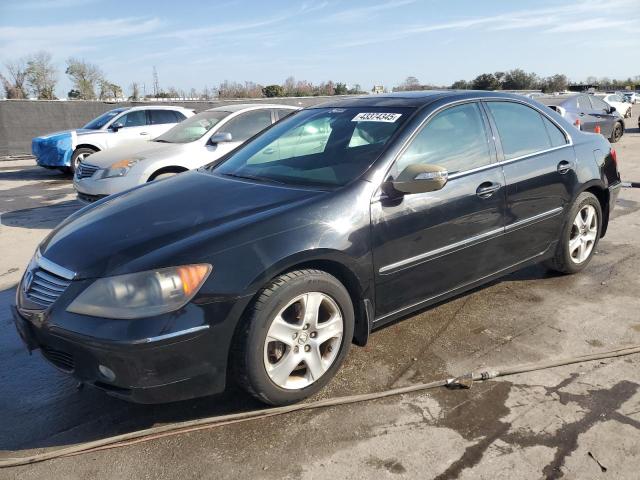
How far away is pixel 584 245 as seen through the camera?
4672 mm

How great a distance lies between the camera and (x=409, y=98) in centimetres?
379

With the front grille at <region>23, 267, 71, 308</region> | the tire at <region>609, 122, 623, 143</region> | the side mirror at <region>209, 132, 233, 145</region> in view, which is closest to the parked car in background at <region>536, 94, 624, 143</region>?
the tire at <region>609, 122, 623, 143</region>

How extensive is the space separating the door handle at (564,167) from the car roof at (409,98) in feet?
2.00

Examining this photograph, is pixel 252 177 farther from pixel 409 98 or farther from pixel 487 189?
pixel 487 189

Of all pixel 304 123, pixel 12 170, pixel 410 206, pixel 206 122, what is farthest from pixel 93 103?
pixel 410 206

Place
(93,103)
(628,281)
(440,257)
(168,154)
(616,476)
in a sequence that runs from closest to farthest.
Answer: (616,476), (440,257), (628,281), (168,154), (93,103)

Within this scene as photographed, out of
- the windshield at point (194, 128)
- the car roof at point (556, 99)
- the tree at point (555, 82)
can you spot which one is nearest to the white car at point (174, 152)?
the windshield at point (194, 128)

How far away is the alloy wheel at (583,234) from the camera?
4.54 m

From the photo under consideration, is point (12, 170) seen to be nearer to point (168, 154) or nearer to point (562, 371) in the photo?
point (168, 154)

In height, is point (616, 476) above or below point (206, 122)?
below

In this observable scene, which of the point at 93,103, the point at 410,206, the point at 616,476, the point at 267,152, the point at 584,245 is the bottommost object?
the point at 616,476

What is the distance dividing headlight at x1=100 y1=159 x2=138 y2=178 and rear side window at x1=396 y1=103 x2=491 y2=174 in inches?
182

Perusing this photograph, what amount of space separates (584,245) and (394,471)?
10.4 feet

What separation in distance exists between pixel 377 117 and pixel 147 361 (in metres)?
2.13
